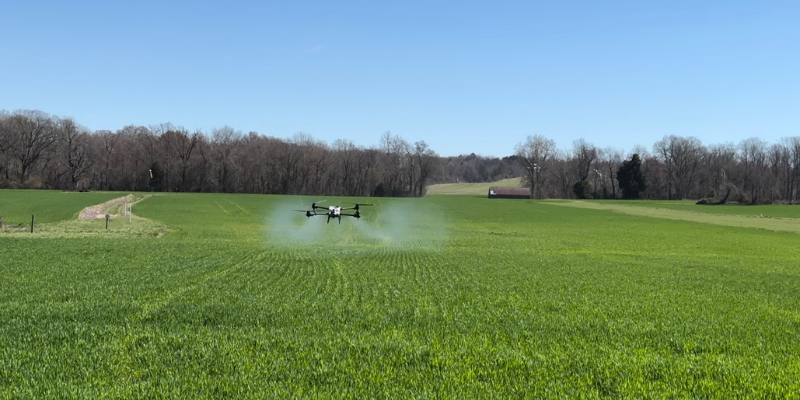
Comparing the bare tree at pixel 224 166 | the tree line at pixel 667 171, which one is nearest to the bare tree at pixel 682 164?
the tree line at pixel 667 171

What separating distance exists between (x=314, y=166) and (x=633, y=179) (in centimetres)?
9050

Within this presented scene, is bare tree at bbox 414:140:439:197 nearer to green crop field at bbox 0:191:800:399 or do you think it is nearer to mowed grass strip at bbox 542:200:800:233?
mowed grass strip at bbox 542:200:800:233

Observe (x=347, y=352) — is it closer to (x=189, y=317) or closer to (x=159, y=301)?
(x=189, y=317)

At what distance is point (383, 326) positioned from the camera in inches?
518

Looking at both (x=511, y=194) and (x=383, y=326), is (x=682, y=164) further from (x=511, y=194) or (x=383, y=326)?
(x=383, y=326)

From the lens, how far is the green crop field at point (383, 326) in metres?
9.23

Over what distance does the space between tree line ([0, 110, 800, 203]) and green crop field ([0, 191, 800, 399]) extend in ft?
397

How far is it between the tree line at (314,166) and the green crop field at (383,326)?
12089cm

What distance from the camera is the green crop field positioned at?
9.23 metres

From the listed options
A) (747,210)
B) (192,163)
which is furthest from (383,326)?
(192,163)

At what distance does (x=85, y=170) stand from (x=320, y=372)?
151490 millimetres

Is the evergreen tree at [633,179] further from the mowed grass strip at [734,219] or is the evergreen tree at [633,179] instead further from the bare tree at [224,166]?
the bare tree at [224,166]

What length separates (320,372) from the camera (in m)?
9.66

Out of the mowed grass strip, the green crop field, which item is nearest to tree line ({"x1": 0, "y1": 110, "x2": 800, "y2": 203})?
the mowed grass strip
